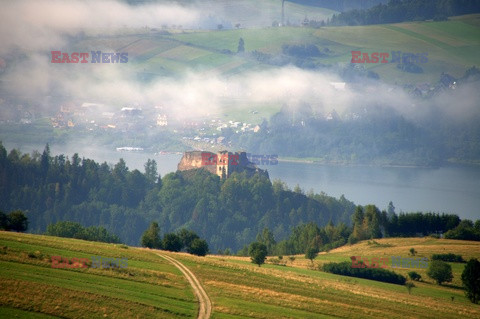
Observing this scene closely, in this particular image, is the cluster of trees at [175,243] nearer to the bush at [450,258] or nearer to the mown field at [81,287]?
the mown field at [81,287]

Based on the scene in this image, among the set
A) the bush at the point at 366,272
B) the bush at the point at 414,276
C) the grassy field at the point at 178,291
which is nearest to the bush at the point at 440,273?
the bush at the point at 414,276

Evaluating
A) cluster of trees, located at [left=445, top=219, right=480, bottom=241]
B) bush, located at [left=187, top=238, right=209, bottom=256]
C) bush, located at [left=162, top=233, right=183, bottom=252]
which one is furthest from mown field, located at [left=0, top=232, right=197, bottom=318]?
cluster of trees, located at [left=445, top=219, right=480, bottom=241]

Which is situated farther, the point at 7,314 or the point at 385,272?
the point at 385,272

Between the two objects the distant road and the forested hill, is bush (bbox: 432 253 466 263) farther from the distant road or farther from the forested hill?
the forested hill

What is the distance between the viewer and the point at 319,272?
59219mm

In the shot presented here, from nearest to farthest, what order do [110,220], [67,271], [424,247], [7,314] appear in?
[7,314] → [67,271] → [424,247] → [110,220]

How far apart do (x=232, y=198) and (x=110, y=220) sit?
2303cm

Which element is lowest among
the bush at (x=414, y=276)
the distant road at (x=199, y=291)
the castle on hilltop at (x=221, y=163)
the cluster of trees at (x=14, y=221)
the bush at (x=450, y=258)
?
the bush at (x=414, y=276)

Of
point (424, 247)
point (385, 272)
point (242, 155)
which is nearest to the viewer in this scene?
point (385, 272)

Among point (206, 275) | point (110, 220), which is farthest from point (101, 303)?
point (110, 220)

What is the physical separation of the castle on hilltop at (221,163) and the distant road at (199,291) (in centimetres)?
9775

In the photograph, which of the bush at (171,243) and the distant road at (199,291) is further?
the bush at (171,243)

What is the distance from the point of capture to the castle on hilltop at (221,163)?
147 m

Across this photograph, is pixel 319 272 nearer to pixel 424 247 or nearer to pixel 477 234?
pixel 424 247
